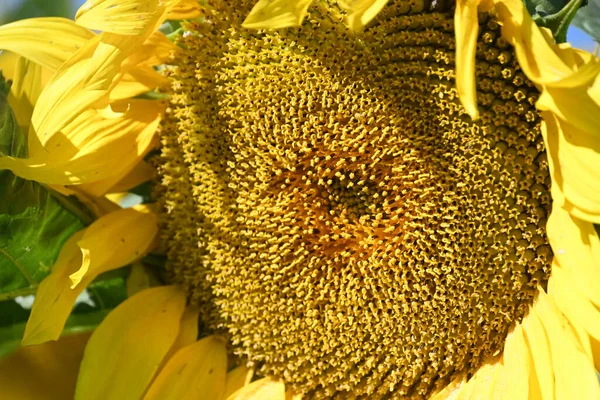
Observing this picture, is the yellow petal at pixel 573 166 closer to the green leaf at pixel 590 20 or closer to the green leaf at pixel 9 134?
the green leaf at pixel 590 20

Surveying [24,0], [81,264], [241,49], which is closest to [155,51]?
[241,49]

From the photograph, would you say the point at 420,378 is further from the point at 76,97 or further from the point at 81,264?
the point at 76,97

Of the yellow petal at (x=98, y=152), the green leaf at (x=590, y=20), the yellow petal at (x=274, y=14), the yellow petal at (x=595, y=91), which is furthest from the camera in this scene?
the green leaf at (x=590, y=20)

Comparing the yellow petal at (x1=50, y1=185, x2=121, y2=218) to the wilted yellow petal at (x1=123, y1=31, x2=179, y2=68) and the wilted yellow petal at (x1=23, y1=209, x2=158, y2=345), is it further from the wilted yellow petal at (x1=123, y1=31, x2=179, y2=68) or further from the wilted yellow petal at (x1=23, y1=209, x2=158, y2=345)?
the wilted yellow petal at (x1=123, y1=31, x2=179, y2=68)

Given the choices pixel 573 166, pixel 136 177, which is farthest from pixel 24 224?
pixel 573 166

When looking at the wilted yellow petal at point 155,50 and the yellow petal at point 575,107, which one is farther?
the wilted yellow petal at point 155,50

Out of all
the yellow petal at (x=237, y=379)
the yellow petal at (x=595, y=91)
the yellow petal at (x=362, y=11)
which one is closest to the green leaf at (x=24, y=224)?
the yellow petal at (x=237, y=379)
